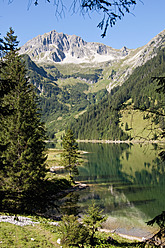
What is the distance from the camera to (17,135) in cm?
2708

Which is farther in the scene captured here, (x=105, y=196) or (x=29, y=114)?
(x=105, y=196)

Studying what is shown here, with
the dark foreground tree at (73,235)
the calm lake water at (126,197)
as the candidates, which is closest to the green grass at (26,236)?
the dark foreground tree at (73,235)

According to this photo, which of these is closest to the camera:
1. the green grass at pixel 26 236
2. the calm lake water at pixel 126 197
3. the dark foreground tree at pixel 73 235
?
the green grass at pixel 26 236

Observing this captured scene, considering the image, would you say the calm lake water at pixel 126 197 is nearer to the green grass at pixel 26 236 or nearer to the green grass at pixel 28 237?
the green grass at pixel 28 237

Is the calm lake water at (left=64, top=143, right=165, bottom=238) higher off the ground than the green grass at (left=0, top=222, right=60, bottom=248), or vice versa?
the green grass at (left=0, top=222, right=60, bottom=248)

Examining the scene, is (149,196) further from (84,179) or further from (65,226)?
(65,226)

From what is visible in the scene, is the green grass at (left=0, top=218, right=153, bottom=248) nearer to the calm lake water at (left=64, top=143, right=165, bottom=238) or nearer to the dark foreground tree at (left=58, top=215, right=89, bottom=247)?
the dark foreground tree at (left=58, top=215, right=89, bottom=247)

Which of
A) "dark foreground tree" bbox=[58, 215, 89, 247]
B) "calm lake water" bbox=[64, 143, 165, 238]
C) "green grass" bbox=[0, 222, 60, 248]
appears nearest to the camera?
"green grass" bbox=[0, 222, 60, 248]

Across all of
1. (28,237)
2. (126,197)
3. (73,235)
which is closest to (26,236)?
(28,237)

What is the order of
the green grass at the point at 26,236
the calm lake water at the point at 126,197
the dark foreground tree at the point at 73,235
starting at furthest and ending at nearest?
the calm lake water at the point at 126,197 → the dark foreground tree at the point at 73,235 → the green grass at the point at 26,236

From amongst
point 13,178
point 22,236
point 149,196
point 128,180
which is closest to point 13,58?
point 13,178

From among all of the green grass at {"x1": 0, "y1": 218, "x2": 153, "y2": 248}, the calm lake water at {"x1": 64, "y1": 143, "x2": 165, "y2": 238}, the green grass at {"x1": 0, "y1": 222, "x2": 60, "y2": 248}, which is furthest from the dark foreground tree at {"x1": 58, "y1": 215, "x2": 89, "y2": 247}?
the calm lake water at {"x1": 64, "y1": 143, "x2": 165, "y2": 238}

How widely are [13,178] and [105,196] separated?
2323cm

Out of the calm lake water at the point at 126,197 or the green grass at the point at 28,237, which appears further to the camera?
the calm lake water at the point at 126,197
